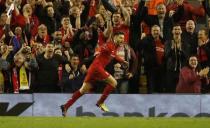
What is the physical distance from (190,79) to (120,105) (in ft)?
5.67

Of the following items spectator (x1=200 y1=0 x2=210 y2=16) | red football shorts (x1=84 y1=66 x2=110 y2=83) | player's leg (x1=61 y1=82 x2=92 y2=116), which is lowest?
player's leg (x1=61 y1=82 x2=92 y2=116)

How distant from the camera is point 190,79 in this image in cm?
1308

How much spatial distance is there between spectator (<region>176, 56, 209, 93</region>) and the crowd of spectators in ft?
0.08

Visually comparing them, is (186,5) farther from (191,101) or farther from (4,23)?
(4,23)

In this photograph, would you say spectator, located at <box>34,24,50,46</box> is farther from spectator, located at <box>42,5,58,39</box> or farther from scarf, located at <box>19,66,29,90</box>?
scarf, located at <box>19,66,29,90</box>

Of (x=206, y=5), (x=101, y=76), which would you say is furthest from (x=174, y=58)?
(x=101, y=76)

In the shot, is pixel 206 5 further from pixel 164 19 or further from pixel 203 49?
pixel 203 49

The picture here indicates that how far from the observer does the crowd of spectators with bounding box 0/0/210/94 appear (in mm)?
13430

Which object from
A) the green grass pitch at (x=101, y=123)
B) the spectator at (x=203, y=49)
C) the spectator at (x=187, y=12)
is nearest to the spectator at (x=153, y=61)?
the spectator at (x=203, y=49)

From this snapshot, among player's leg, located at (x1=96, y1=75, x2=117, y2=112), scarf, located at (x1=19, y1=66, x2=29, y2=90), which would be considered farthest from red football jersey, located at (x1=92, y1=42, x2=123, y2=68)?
scarf, located at (x1=19, y1=66, x2=29, y2=90)

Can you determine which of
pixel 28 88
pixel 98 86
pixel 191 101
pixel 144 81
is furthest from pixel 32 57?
pixel 191 101

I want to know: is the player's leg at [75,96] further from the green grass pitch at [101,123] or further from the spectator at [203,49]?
the spectator at [203,49]

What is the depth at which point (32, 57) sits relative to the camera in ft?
43.7

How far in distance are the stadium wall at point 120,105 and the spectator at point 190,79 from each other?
0.35 meters
